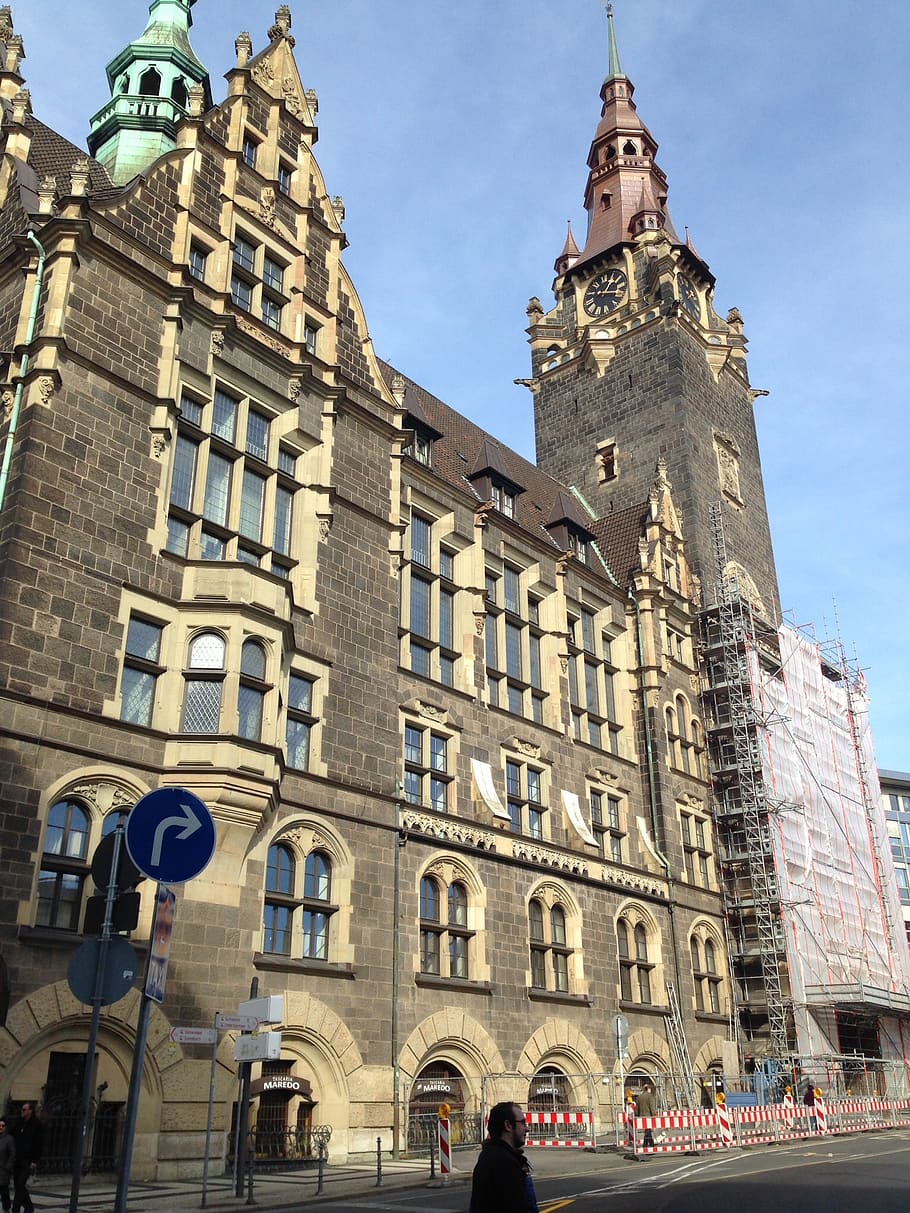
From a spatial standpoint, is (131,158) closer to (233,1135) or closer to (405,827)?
(405,827)

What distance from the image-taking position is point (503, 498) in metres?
36.1

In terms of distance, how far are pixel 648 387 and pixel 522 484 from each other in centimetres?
1299

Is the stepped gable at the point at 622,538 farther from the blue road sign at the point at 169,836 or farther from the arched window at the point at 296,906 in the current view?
the blue road sign at the point at 169,836

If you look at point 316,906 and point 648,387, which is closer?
point 316,906

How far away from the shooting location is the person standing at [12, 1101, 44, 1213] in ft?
41.7

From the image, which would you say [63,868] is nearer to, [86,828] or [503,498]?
[86,828]

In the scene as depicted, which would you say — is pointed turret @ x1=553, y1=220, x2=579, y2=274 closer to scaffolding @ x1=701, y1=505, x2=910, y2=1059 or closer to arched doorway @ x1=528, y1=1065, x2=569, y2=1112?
scaffolding @ x1=701, y1=505, x2=910, y2=1059

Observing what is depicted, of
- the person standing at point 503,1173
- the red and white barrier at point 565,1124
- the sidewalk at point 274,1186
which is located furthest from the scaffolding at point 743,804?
the person standing at point 503,1173

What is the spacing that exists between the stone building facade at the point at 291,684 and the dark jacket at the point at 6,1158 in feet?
13.7

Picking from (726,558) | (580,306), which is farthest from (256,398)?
(580,306)

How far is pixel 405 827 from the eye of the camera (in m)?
25.8

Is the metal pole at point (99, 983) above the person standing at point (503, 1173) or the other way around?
above

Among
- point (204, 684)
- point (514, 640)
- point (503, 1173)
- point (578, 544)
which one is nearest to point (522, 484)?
point (578, 544)

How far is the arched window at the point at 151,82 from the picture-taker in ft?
124
